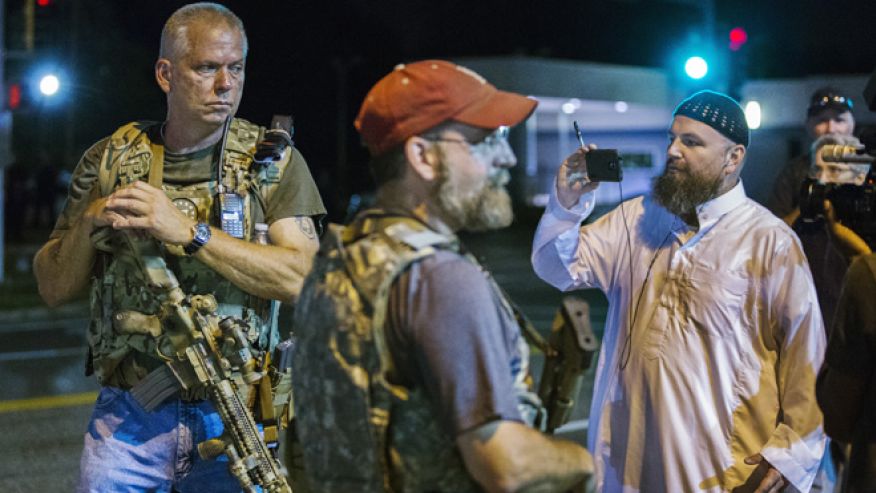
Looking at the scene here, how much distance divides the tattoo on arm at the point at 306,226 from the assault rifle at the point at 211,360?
41 centimetres

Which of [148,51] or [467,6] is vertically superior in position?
[467,6]

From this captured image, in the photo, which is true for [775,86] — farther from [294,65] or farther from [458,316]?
[458,316]

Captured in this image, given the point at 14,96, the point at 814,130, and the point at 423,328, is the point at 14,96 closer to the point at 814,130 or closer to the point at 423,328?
the point at 814,130

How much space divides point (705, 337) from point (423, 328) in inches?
81.1

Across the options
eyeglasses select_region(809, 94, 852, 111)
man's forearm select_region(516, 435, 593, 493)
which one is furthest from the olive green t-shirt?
eyeglasses select_region(809, 94, 852, 111)

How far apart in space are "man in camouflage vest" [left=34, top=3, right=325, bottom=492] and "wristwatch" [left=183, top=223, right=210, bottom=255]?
0.05 meters

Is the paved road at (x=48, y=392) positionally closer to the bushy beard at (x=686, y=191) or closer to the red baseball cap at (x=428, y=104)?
the red baseball cap at (x=428, y=104)

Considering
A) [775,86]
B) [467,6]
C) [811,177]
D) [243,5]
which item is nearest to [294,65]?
[243,5]

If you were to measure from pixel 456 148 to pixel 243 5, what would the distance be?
194 ft

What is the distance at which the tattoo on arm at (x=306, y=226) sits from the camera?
3.86 meters

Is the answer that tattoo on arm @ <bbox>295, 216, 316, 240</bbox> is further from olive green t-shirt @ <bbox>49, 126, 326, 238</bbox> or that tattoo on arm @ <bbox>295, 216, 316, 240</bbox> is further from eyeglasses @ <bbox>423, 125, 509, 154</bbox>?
eyeglasses @ <bbox>423, 125, 509, 154</bbox>

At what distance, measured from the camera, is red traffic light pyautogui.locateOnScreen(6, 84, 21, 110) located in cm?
1806

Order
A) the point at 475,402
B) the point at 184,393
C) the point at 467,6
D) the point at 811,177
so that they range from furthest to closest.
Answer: the point at 467,6 < the point at 811,177 < the point at 184,393 < the point at 475,402

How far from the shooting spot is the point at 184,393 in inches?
146
